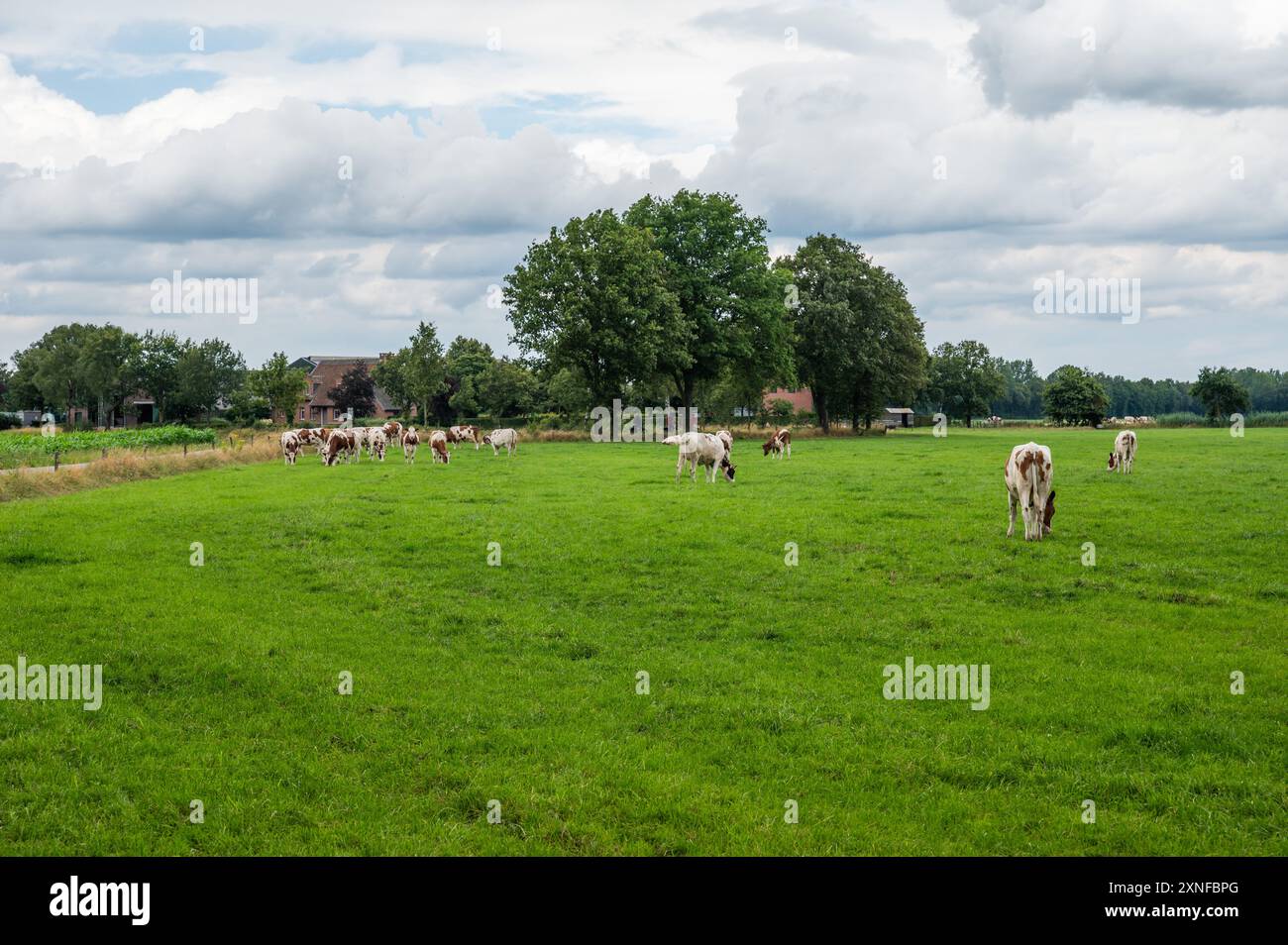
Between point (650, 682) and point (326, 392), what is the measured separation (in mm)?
103706

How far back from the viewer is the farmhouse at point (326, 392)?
348 ft

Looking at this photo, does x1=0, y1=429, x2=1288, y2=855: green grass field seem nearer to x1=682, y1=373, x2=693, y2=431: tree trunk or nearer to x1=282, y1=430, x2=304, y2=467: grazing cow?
x1=282, y1=430, x2=304, y2=467: grazing cow

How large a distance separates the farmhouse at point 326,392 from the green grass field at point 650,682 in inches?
3384

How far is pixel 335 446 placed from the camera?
1651 inches

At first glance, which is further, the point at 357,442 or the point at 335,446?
the point at 357,442

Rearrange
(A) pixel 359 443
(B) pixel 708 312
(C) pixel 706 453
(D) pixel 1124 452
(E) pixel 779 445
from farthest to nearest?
(B) pixel 708 312 < (E) pixel 779 445 < (A) pixel 359 443 < (D) pixel 1124 452 < (C) pixel 706 453

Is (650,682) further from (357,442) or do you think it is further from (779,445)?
(779,445)

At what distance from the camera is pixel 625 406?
7119 centimetres

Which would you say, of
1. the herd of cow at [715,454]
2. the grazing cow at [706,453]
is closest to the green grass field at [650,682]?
the herd of cow at [715,454]

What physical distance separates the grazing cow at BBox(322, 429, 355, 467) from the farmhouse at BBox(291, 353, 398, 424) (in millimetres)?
61094

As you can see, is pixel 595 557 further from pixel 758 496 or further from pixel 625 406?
pixel 625 406

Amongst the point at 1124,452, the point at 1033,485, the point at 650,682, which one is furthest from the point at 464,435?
the point at 650,682
